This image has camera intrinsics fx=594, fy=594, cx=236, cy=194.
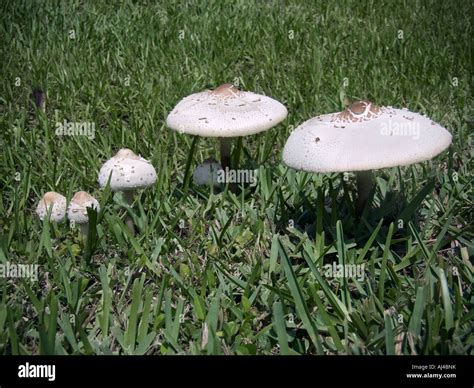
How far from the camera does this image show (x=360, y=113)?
Answer: 2621mm

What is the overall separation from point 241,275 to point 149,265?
0.42 meters

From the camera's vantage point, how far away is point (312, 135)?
257 centimetres

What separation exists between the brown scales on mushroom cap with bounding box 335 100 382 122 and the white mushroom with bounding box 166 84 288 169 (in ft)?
1.63

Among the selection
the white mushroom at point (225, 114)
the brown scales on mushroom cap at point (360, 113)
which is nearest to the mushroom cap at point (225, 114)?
the white mushroom at point (225, 114)

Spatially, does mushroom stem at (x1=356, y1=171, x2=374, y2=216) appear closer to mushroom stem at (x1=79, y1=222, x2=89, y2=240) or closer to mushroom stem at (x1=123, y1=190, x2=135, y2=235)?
mushroom stem at (x1=123, y1=190, x2=135, y2=235)

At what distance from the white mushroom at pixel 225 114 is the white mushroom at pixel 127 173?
26cm

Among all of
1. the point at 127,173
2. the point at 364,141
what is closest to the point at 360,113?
the point at 364,141

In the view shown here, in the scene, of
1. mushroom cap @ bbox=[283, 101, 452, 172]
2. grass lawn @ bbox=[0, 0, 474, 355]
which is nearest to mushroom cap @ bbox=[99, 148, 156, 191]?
grass lawn @ bbox=[0, 0, 474, 355]

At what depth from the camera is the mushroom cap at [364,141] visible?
2.35 meters

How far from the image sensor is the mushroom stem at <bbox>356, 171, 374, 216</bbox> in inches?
115

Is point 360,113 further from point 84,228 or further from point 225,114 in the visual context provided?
point 84,228

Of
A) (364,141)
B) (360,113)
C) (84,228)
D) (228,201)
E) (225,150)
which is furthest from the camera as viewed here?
(225,150)

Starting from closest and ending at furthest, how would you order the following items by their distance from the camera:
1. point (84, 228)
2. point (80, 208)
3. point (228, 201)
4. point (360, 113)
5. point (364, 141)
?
point (364, 141), point (360, 113), point (80, 208), point (84, 228), point (228, 201)

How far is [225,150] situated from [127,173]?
70 cm
